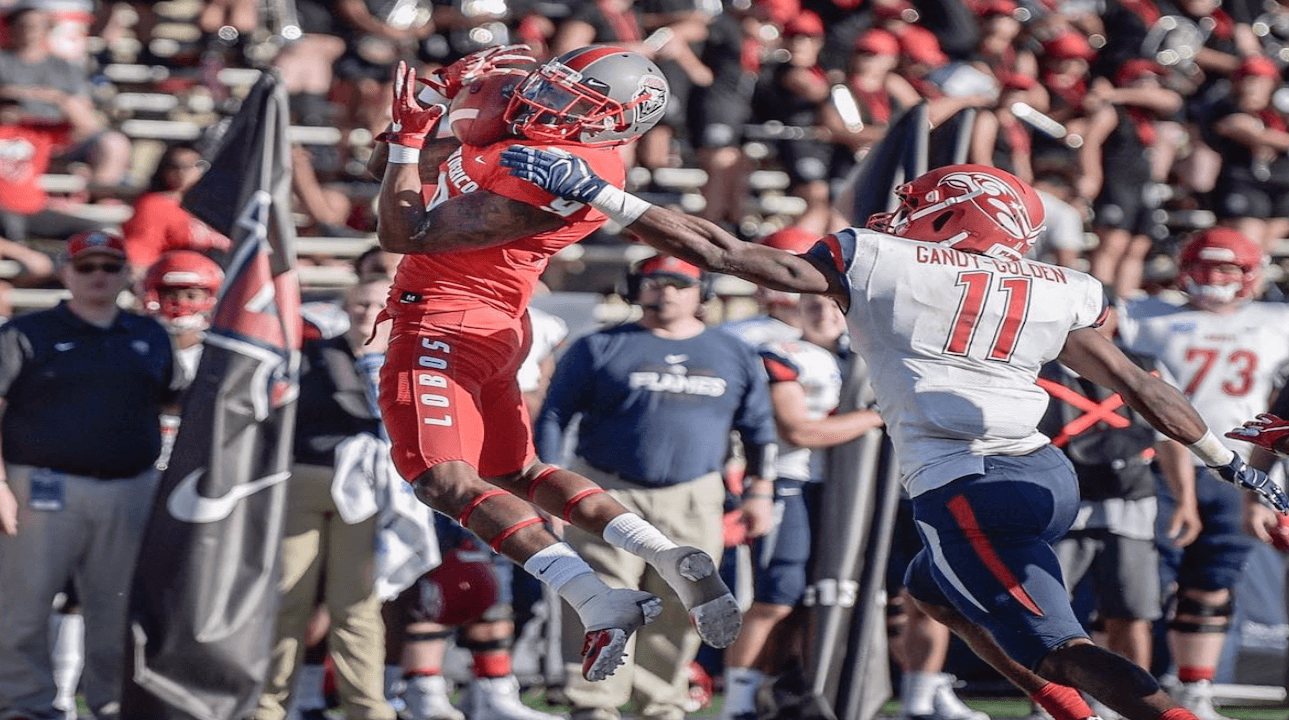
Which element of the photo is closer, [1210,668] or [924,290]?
[924,290]

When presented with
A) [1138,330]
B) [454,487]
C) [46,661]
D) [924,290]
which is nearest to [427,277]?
[454,487]

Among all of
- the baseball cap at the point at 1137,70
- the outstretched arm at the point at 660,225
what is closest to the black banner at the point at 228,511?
the outstretched arm at the point at 660,225

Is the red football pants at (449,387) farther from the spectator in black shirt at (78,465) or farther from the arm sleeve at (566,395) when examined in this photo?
the spectator in black shirt at (78,465)

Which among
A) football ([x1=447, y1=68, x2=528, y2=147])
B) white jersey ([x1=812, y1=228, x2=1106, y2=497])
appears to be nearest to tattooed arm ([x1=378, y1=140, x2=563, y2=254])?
football ([x1=447, y1=68, x2=528, y2=147])

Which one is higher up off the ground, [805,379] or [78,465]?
[805,379]

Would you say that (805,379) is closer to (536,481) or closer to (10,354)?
(536,481)

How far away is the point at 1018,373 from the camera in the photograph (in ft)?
18.1

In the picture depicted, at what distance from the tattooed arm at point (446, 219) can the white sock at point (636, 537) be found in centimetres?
89

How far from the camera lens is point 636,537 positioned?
5543mm

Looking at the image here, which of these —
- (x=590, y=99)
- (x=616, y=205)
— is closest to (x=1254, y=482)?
(x=616, y=205)

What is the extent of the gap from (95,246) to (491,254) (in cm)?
242

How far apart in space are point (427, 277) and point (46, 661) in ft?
8.85

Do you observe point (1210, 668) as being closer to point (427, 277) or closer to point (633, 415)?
point (633, 415)

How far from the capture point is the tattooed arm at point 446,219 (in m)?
5.46
